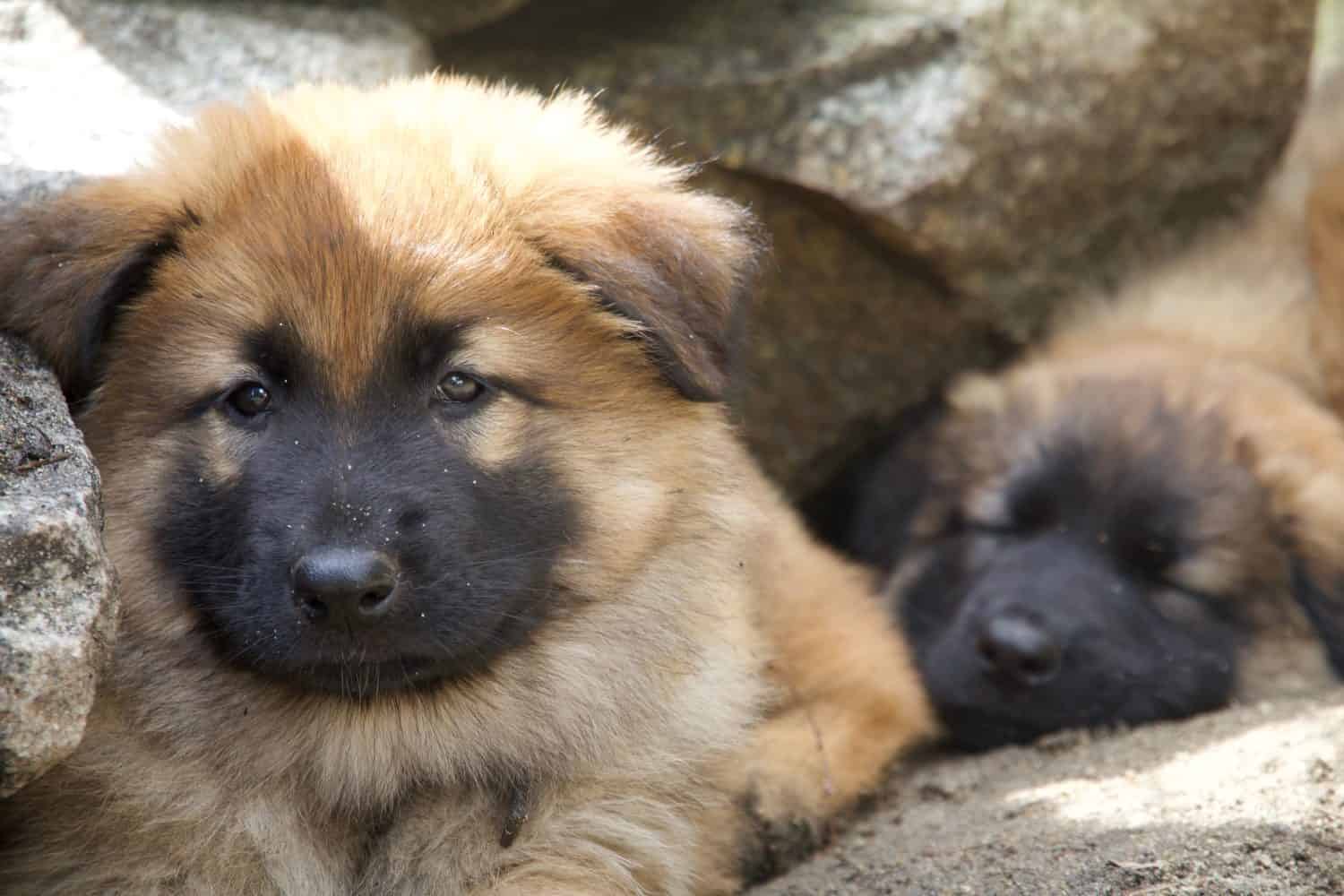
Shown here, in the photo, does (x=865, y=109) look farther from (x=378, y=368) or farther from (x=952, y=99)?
(x=378, y=368)

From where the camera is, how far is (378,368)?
2.43 metres

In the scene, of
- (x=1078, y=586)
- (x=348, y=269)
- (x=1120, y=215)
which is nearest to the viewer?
(x=348, y=269)

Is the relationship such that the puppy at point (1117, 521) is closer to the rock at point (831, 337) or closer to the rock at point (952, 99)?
the rock at point (831, 337)

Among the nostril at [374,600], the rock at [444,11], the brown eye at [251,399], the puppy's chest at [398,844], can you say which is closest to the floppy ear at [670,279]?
the brown eye at [251,399]

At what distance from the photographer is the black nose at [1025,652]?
373cm

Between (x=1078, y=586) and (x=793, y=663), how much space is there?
2.94 feet

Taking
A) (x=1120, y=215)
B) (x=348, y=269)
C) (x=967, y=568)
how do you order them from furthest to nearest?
(x=1120, y=215) → (x=967, y=568) → (x=348, y=269)

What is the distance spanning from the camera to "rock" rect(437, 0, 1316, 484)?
3900mm

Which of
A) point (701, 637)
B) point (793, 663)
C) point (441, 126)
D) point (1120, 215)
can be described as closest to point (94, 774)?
point (701, 637)

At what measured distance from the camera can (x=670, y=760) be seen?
270 cm

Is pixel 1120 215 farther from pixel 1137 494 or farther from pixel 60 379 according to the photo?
pixel 60 379

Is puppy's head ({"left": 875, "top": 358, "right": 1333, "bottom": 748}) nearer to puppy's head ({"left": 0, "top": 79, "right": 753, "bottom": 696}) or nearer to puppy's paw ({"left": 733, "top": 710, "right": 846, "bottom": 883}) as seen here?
puppy's paw ({"left": 733, "top": 710, "right": 846, "bottom": 883})

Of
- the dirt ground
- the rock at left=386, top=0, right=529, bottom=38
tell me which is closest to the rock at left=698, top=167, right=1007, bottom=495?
the rock at left=386, top=0, right=529, bottom=38

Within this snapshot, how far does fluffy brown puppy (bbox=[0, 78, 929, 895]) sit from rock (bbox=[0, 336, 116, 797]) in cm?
19
